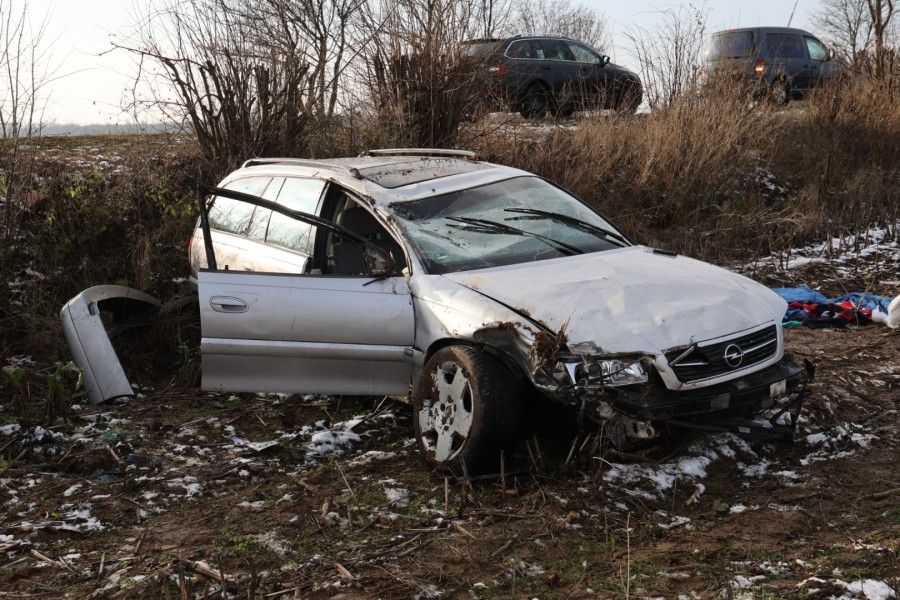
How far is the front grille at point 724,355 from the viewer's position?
4.08m

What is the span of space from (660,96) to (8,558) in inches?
433

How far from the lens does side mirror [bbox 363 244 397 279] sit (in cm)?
480

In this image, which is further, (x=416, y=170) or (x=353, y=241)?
(x=416, y=170)

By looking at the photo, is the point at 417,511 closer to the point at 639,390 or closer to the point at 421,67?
the point at 639,390

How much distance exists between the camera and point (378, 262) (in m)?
4.85

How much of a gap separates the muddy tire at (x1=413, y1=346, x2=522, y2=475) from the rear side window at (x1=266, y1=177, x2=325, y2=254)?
146 centimetres

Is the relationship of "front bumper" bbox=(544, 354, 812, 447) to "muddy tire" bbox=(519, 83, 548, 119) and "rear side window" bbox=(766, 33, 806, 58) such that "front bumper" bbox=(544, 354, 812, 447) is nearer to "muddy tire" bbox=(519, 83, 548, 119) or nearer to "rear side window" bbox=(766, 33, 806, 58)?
"muddy tire" bbox=(519, 83, 548, 119)

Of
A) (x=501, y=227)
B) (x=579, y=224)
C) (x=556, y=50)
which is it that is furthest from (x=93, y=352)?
(x=556, y=50)

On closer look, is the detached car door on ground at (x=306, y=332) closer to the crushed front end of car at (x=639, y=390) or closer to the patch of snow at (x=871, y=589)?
the crushed front end of car at (x=639, y=390)

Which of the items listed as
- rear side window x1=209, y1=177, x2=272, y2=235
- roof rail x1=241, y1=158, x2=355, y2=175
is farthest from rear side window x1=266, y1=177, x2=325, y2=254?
rear side window x1=209, y1=177, x2=272, y2=235

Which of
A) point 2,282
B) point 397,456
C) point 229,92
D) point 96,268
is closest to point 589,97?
point 229,92

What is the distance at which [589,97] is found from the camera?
1291 cm

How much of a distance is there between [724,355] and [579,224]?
162 cm

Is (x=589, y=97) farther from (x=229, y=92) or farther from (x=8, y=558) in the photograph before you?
(x=8, y=558)
